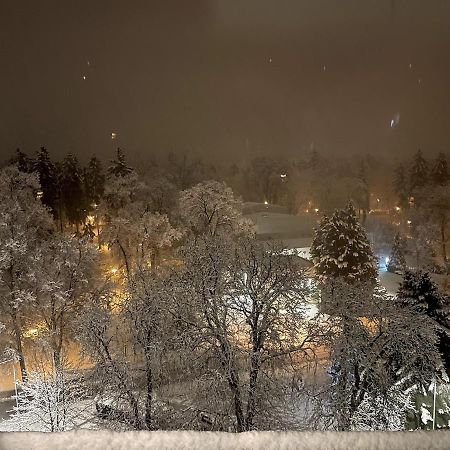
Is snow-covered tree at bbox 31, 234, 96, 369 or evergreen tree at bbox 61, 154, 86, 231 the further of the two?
evergreen tree at bbox 61, 154, 86, 231

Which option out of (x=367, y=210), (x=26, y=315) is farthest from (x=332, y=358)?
(x=367, y=210)

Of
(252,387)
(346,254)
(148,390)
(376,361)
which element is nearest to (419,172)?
(346,254)

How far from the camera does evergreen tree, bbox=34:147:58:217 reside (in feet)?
92.0

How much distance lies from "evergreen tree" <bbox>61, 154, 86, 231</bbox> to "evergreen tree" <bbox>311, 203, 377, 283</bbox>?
15655 millimetres

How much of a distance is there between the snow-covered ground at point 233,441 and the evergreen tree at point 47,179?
27.1 meters

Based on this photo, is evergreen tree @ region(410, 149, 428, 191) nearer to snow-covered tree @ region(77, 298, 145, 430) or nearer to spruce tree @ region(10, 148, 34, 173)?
spruce tree @ region(10, 148, 34, 173)

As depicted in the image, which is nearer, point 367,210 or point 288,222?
point 288,222

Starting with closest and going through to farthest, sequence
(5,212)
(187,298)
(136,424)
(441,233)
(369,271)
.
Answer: (136,424) → (187,298) → (5,212) → (369,271) → (441,233)

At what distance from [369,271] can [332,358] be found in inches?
432

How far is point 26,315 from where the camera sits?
48.4 feet

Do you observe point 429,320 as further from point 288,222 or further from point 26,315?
point 288,222

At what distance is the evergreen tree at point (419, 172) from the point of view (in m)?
41.3

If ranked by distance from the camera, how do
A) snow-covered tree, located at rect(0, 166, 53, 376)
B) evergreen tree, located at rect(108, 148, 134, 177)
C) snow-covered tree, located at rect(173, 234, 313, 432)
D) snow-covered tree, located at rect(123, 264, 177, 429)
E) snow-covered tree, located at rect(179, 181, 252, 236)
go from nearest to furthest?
1. snow-covered tree, located at rect(173, 234, 313, 432)
2. snow-covered tree, located at rect(123, 264, 177, 429)
3. snow-covered tree, located at rect(0, 166, 53, 376)
4. snow-covered tree, located at rect(179, 181, 252, 236)
5. evergreen tree, located at rect(108, 148, 134, 177)

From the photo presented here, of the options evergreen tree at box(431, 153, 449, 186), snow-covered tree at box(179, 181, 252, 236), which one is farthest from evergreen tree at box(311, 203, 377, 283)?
evergreen tree at box(431, 153, 449, 186)
